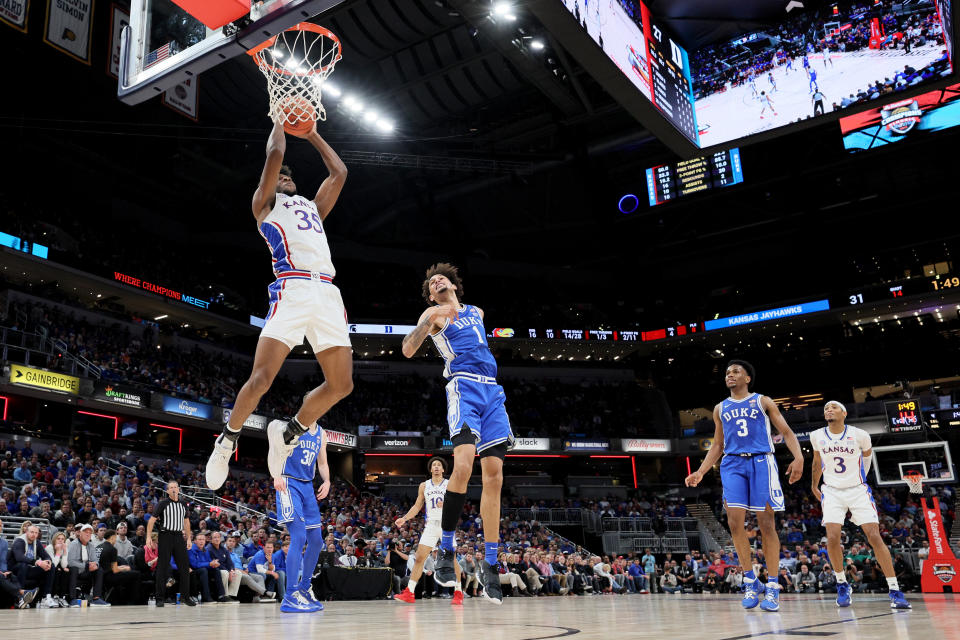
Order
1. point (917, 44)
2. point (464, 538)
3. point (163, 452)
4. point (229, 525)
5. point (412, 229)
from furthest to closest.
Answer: point (412, 229)
point (163, 452)
point (464, 538)
point (229, 525)
point (917, 44)

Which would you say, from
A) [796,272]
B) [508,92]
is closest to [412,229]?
[508,92]

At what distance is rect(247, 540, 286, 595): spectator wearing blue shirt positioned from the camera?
43.0 feet

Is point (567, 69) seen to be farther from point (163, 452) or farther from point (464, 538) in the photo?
point (163, 452)

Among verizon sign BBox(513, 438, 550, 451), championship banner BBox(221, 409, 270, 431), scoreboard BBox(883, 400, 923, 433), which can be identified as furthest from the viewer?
verizon sign BBox(513, 438, 550, 451)

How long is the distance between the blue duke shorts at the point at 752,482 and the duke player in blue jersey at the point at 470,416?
7.14ft

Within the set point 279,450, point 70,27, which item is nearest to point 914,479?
point 279,450

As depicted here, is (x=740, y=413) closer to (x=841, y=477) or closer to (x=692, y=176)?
(x=841, y=477)

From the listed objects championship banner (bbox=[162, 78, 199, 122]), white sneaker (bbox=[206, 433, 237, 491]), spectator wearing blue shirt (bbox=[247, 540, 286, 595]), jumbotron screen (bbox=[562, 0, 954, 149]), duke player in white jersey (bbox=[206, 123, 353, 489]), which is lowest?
spectator wearing blue shirt (bbox=[247, 540, 286, 595])

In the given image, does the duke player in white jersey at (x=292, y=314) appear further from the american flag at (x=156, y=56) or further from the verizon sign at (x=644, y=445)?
the verizon sign at (x=644, y=445)

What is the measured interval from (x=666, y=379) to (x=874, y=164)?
14.8 meters

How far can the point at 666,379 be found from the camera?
4166 cm

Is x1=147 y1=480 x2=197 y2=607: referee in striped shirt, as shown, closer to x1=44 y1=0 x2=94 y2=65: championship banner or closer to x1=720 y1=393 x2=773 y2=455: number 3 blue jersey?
x1=720 y1=393 x2=773 y2=455: number 3 blue jersey

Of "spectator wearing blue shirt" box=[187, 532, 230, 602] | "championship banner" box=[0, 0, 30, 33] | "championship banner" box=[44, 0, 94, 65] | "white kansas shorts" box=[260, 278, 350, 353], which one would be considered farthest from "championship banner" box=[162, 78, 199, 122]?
"white kansas shorts" box=[260, 278, 350, 353]

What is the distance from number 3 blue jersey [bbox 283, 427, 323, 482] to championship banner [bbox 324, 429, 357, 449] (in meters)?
23.7
